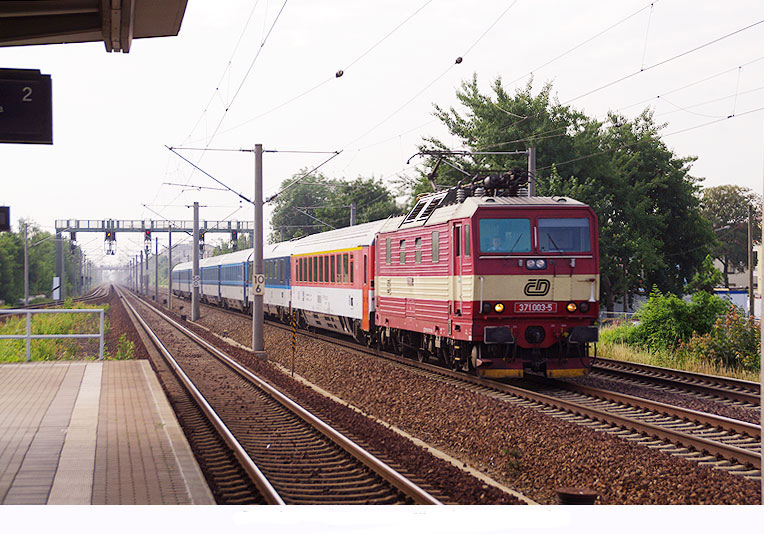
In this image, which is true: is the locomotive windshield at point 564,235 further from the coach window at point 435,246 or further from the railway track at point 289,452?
the railway track at point 289,452

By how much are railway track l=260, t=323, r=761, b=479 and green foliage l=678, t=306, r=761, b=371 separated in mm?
4041

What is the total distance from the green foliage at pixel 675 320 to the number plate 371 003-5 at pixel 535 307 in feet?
19.6

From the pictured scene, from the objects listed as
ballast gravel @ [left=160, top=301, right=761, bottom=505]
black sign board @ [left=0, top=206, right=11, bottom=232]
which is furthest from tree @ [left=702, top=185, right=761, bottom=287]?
black sign board @ [left=0, top=206, right=11, bottom=232]

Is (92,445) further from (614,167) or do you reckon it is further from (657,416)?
(614,167)

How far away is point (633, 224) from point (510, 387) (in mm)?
20463

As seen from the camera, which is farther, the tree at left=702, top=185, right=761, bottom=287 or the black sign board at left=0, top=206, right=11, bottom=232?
the tree at left=702, top=185, right=761, bottom=287

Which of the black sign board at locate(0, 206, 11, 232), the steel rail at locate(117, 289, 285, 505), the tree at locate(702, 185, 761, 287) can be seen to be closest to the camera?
the steel rail at locate(117, 289, 285, 505)

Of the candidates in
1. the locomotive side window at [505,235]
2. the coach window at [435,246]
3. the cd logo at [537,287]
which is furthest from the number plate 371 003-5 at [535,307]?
the coach window at [435,246]

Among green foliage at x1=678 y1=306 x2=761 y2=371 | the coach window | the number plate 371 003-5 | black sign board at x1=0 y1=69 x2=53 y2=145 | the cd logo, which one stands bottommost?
green foliage at x1=678 y1=306 x2=761 y2=371

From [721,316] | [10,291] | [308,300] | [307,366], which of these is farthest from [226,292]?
[721,316]

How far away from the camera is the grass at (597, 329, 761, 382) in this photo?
1588cm

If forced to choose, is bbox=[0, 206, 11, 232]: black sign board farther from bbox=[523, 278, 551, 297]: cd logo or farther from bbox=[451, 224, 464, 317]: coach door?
bbox=[523, 278, 551, 297]: cd logo
